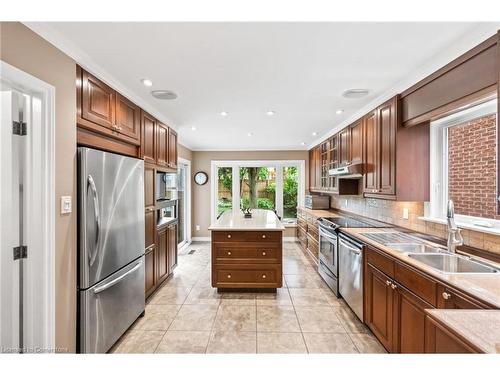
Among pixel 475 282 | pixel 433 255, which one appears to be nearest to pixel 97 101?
pixel 475 282

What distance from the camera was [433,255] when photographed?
1841 mm

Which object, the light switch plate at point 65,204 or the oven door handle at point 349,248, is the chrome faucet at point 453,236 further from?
the light switch plate at point 65,204

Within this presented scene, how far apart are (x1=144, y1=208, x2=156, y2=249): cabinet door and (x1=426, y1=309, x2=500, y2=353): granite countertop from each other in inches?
107

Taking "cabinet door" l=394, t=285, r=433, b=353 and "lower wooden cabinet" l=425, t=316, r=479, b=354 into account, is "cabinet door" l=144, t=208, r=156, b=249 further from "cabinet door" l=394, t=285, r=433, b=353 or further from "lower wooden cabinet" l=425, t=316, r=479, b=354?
"lower wooden cabinet" l=425, t=316, r=479, b=354

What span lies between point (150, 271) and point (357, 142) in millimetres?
3234

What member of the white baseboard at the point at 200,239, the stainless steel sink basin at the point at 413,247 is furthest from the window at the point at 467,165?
the white baseboard at the point at 200,239

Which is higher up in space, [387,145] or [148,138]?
[148,138]

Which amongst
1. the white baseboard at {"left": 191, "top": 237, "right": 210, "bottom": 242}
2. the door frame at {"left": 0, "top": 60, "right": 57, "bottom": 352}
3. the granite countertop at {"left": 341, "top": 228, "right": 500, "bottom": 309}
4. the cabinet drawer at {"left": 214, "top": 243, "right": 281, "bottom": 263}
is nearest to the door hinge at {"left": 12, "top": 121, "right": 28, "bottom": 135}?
the door frame at {"left": 0, "top": 60, "right": 57, "bottom": 352}

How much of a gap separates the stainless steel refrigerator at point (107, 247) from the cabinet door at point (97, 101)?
0.33 m

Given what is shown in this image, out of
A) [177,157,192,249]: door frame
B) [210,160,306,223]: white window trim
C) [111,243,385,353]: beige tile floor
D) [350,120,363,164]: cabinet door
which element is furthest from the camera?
[210,160,306,223]: white window trim

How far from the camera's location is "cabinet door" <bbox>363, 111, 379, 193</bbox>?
2.77 m

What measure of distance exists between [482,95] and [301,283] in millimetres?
2937

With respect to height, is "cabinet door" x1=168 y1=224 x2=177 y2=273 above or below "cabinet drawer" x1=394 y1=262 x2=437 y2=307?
below

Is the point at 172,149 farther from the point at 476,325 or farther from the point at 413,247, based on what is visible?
the point at 476,325
